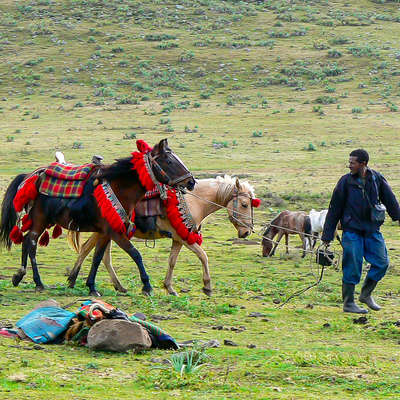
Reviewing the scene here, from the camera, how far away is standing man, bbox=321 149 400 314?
980 centimetres

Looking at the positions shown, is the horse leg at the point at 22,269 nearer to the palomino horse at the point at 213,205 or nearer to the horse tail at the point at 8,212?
the horse tail at the point at 8,212

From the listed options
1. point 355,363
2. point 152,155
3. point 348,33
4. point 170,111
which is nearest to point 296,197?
point 152,155

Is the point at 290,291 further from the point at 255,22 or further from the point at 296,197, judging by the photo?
the point at 255,22

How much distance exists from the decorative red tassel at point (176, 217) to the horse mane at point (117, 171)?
883 millimetres

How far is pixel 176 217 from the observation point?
1184cm

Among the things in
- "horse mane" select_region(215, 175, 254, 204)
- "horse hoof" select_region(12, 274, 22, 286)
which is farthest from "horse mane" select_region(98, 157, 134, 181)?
"horse hoof" select_region(12, 274, 22, 286)

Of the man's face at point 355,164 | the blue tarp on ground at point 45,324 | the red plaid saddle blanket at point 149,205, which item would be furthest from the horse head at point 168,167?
the blue tarp on ground at point 45,324

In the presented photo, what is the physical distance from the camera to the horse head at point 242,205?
12.3m

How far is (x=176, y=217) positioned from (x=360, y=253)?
2897 mm

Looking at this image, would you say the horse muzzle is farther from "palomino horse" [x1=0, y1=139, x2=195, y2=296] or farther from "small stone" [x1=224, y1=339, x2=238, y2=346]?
"small stone" [x1=224, y1=339, x2=238, y2=346]

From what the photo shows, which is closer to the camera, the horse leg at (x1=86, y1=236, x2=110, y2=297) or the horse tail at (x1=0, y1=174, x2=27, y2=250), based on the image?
the horse leg at (x1=86, y1=236, x2=110, y2=297)

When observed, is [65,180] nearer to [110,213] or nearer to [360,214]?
[110,213]

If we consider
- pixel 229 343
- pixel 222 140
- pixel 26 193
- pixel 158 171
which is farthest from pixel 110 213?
pixel 222 140

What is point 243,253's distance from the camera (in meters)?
16.8
